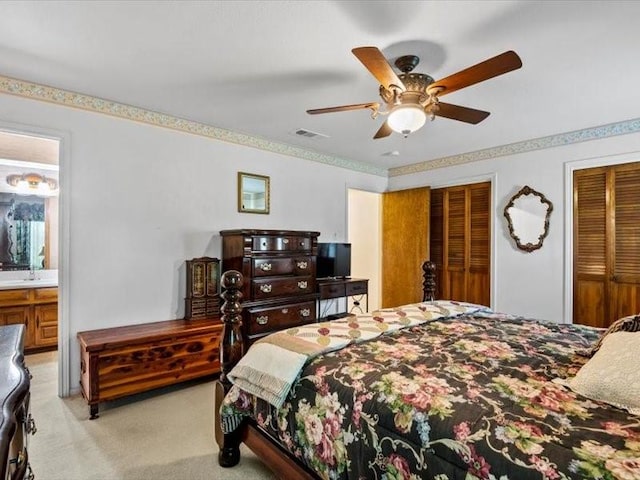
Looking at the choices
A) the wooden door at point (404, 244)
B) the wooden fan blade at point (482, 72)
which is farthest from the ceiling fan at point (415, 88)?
the wooden door at point (404, 244)

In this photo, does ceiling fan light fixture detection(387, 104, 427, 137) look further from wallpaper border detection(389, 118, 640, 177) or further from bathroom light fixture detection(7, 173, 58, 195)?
bathroom light fixture detection(7, 173, 58, 195)

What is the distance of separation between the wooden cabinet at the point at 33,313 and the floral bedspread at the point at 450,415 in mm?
3498

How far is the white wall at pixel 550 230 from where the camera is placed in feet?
11.9

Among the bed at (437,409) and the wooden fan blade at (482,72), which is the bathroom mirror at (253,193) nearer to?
the bed at (437,409)

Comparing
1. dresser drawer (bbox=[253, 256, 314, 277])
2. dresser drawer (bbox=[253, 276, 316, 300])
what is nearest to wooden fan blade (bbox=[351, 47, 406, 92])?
dresser drawer (bbox=[253, 256, 314, 277])

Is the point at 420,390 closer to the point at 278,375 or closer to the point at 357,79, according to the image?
the point at 278,375

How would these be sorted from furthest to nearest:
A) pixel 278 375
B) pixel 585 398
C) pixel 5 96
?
pixel 5 96 < pixel 278 375 < pixel 585 398

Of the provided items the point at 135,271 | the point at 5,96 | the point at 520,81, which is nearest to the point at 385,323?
the point at 520,81

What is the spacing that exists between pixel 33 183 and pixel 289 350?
→ 470cm

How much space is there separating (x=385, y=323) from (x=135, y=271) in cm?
235

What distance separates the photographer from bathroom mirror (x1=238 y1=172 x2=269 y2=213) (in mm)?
3893

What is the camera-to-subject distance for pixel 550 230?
3.88 meters

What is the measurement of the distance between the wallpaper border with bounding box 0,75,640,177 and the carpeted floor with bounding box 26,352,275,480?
2451mm

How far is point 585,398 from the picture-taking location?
1.20 metres
